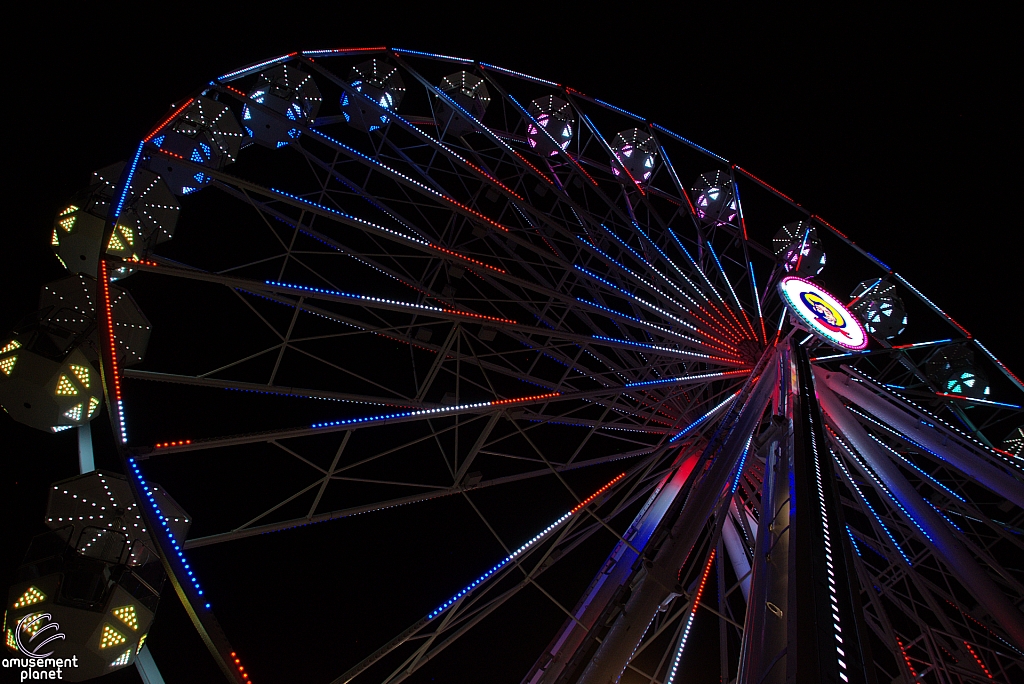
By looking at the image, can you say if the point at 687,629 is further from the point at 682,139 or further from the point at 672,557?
the point at 682,139

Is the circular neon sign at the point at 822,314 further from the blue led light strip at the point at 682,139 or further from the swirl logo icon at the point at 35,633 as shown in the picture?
the swirl logo icon at the point at 35,633

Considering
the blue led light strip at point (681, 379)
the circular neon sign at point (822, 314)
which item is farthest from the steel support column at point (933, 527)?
the blue led light strip at point (681, 379)

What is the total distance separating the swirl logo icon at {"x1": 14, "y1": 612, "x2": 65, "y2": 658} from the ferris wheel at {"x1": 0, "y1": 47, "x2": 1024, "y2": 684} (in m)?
0.12

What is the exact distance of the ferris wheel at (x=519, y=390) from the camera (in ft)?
18.2

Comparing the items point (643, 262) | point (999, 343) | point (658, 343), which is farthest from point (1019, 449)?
point (643, 262)

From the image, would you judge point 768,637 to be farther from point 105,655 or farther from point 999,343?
point 999,343

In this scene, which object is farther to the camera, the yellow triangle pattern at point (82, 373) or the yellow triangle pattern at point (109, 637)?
the yellow triangle pattern at point (82, 373)

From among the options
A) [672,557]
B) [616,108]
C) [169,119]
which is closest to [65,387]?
[169,119]

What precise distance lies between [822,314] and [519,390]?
802cm

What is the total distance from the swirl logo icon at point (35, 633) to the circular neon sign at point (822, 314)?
9082 millimetres

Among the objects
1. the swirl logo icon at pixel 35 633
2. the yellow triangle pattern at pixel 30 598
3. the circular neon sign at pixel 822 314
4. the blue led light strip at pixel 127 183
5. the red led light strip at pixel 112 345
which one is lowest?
the swirl logo icon at pixel 35 633

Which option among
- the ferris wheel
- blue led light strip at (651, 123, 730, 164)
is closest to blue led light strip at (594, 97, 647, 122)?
the ferris wheel

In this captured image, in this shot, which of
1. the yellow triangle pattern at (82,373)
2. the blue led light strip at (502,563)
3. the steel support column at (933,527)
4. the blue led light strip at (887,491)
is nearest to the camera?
the steel support column at (933,527)

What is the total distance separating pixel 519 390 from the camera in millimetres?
15719
